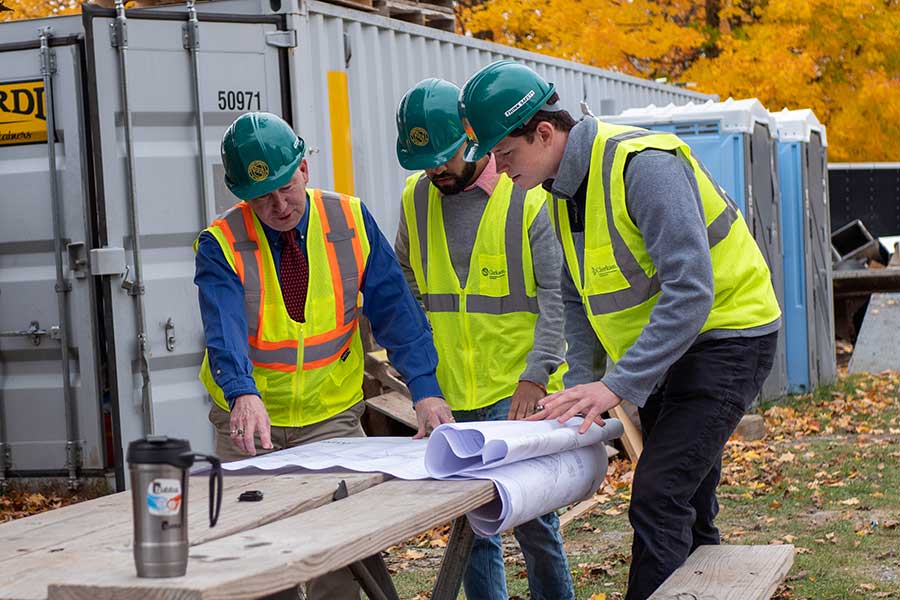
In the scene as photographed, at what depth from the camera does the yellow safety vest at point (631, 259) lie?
421 centimetres

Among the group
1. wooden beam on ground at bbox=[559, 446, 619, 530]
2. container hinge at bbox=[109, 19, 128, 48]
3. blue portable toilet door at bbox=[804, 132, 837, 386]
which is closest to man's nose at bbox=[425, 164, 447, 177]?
container hinge at bbox=[109, 19, 128, 48]

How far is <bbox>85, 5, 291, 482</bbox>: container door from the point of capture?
782cm

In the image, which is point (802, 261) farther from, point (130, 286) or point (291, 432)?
point (291, 432)

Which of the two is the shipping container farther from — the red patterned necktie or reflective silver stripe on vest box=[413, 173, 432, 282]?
the red patterned necktie

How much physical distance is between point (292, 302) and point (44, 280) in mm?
4467

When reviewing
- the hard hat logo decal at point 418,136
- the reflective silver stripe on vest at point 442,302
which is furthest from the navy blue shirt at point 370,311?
the reflective silver stripe on vest at point 442,302

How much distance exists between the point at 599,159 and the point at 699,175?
338 millimetres

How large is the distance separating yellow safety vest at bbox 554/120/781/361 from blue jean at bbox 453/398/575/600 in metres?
0.97

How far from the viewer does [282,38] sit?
332 inches

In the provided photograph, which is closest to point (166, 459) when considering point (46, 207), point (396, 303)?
point (396, 303)

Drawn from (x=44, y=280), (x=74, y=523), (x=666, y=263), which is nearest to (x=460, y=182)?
(x=666, y=263)

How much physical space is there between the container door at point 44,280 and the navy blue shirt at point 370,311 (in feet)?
13.2

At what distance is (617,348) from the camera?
4418 millimetres

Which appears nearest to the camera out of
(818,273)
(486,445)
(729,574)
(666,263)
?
(486,445)
